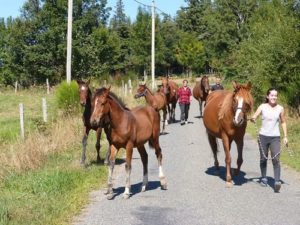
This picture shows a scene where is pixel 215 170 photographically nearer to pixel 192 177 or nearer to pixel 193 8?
pixel 192 177

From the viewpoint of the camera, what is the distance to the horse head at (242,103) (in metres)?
9.73

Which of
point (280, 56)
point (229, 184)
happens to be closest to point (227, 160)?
point (229, 184)

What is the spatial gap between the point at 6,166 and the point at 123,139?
4005 mm

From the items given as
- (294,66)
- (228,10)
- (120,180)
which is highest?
(228,10)

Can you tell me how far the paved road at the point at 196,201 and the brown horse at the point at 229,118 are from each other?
2.02 feet

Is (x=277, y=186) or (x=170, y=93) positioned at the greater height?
(x=170, y=93)

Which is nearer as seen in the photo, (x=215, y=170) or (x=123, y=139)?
(x=123, y=139)

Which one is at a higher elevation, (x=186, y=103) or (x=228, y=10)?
(x=228, y=10)

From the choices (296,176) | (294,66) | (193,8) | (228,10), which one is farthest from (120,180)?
(193,8)

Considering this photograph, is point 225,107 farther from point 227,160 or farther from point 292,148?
point 292,148

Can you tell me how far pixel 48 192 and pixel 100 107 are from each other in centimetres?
194

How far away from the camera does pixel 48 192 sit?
916 centimetres

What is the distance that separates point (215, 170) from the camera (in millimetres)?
12109

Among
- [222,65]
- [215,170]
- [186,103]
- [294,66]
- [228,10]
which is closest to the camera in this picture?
[215,170]
